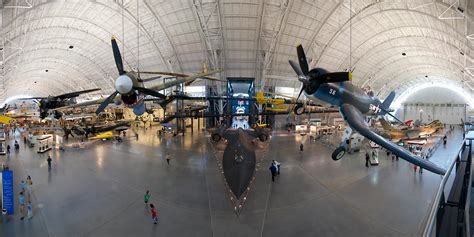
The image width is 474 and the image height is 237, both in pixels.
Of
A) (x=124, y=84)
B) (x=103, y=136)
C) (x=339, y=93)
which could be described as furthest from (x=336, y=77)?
(x=103, y=136)

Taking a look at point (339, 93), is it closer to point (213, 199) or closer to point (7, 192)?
point (213, 199)

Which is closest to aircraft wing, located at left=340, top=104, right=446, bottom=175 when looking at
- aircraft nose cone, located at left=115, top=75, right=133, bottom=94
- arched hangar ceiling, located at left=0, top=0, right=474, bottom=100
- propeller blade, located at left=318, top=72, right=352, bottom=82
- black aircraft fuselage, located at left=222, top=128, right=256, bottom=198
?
propeller blade, located at left=318, top=72, right=352, bottom=82

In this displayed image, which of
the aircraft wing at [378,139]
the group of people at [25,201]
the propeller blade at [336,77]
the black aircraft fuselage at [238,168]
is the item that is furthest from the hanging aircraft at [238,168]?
the group of people at [25,201]

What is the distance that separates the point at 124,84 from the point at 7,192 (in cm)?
797

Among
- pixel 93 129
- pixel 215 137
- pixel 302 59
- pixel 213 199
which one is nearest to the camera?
pixel 302 59

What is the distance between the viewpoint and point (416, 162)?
7.45 m

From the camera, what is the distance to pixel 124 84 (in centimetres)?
1076

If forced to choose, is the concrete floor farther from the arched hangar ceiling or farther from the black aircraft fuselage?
the arched hangar ceiling

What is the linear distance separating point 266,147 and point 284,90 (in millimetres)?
23538

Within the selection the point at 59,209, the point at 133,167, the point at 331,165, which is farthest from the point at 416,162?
the point at 133,167

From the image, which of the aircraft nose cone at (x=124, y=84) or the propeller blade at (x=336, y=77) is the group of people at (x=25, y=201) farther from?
the propeller blade at (x=336, y=77)

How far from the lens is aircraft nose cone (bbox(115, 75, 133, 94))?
423 inches

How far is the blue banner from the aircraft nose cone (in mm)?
7140

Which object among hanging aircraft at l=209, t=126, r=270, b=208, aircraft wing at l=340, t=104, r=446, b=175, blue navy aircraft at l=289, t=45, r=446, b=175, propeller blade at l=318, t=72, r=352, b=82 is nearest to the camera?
aircraft wing at l=340, t=104, r=446, b=175
